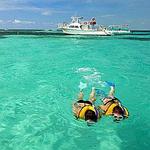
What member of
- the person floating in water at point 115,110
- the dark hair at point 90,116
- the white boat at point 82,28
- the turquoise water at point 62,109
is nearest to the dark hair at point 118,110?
the person floating in water at point 115,110

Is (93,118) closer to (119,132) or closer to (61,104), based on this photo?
(119,132)

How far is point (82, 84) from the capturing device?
24734mm

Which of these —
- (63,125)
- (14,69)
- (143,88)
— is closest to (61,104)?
(63,125)

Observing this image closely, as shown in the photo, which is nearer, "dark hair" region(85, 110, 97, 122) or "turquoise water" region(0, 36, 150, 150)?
"dark hair" region(85, 110, 97, 122)

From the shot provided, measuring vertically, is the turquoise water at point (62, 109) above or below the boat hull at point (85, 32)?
below

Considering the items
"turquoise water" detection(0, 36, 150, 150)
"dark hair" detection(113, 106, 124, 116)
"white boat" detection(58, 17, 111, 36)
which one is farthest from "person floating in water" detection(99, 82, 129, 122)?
"white boat" detection(58, 17, 111, 36)

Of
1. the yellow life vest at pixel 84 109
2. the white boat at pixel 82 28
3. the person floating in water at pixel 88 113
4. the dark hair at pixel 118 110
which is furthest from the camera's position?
the white boat at pixel 82 28

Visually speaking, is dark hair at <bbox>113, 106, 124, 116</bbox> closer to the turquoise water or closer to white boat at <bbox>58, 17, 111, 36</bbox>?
the turquoise water

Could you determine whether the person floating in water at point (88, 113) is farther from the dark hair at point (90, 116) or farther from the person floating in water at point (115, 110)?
the person floating in water at point (115, 110)

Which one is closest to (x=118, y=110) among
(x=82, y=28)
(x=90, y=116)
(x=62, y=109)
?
(x=90, y=116)

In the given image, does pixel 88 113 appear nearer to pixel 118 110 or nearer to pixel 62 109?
pixel 118 110

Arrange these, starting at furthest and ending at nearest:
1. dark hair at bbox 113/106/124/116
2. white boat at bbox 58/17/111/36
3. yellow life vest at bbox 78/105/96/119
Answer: white boat at bbox 58/17/111/36, dark hair at bbox 113/106/124/116, yellow life vest at bbox 78/105/96/119

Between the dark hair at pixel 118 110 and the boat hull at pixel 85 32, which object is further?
the boat hull at pixel 85 32

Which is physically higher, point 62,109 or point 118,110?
point 118,110
